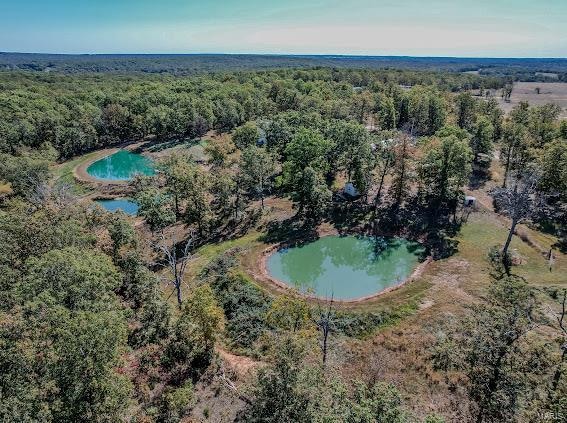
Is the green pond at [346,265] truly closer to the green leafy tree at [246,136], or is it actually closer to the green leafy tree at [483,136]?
the green leafy tree at [483,136]

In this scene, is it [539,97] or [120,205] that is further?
[539,97]

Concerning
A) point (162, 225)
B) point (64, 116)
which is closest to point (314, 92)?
point (64, 116)

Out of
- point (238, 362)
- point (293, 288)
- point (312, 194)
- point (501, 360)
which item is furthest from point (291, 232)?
point (501, 360)

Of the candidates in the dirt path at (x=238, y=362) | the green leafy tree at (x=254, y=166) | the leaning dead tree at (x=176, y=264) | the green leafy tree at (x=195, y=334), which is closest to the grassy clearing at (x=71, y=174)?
the leaning dead tree at (x=176, y=264)

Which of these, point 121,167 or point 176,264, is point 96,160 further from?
point 176,264

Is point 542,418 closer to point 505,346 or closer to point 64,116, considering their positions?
point 505,346

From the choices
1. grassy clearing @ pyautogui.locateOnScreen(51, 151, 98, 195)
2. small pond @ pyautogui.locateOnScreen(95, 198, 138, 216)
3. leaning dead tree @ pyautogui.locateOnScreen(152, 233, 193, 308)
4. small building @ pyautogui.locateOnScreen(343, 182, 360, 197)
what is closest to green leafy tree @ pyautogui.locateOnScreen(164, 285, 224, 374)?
leaning dead tree @ pyautogui.locateOnScreen(152, 233, 193, 308)

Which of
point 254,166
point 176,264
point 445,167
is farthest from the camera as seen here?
point 254,166
